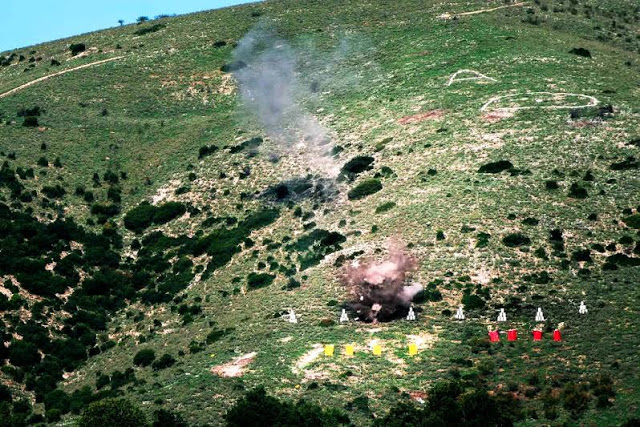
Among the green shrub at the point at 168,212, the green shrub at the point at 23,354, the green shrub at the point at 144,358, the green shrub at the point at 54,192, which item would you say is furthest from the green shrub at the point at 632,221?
the green shrub at the point at 54,192

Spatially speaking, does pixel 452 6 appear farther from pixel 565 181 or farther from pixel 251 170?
pixel 565 181

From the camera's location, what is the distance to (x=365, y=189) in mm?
104875

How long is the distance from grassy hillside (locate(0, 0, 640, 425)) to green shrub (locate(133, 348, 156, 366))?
69.0 inches

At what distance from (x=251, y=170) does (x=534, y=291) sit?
4660 cm

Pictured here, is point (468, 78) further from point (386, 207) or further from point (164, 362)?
point (164, 362)

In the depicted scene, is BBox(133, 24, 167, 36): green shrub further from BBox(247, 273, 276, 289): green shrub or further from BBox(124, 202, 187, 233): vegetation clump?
BBox(247, 273, 276, 289): green shrub

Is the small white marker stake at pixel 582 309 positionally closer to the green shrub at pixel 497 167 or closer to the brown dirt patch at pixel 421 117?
the green shrub at pixel 497 167

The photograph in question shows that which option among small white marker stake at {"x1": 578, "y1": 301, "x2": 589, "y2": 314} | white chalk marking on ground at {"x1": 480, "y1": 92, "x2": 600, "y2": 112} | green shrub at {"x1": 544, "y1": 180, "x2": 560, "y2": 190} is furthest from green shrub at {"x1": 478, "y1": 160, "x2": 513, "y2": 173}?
small white marker stake at {"x1": 578, "y1": 301, "x2": 589, "y2": 314}

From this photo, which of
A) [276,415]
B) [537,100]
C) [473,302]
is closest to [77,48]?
[537,100]

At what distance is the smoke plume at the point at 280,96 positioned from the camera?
121 m

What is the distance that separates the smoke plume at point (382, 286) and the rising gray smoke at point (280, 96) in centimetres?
2570

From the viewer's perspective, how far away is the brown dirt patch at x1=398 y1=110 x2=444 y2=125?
117m

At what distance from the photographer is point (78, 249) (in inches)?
4227

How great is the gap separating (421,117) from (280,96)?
2630 centimetres
